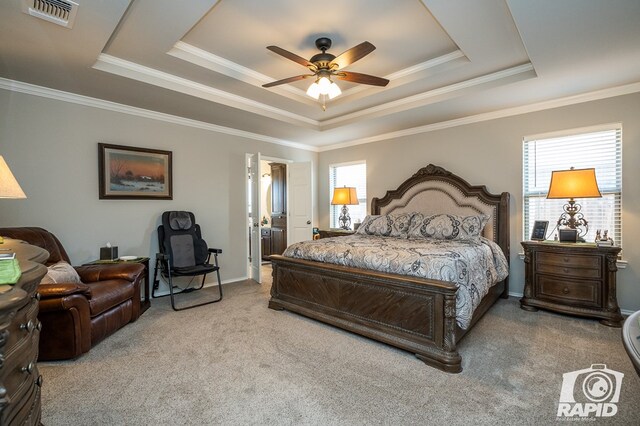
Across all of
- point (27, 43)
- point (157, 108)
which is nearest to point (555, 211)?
point (157, 108)

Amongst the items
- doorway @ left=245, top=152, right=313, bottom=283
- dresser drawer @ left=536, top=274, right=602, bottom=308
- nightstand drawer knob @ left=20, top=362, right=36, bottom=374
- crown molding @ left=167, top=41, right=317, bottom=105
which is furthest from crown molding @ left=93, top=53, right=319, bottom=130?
dresser drawer @ left=536, top=274, right=602, bottom=308

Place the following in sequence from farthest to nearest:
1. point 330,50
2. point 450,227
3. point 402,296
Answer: point 450,227, point 330,50, point 402,296

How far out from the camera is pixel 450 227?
386 cm

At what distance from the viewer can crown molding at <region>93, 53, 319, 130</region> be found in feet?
9.56

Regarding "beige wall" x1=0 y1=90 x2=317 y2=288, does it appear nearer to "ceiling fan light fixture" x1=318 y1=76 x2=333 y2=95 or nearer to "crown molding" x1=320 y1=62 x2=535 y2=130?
"crown molding" x1=320 y1=62 x2=535 y2=130

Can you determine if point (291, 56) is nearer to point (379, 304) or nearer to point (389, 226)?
point (379, 304)

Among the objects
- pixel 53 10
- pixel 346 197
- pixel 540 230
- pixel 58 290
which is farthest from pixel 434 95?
pixel 58 290

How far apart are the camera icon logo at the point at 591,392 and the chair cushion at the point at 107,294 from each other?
3386 mm

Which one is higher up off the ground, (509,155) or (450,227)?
(509,155)

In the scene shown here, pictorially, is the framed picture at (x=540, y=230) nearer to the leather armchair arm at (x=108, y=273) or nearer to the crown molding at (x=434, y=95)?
the crown molding at (x=434, y=95)

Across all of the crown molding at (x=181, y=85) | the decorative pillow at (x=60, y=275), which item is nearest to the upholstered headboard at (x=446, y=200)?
the crown molding at (x=181, y=85)

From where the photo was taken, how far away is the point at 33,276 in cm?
103

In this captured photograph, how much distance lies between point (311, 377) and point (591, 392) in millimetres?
1832

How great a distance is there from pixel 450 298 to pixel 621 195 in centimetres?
265
